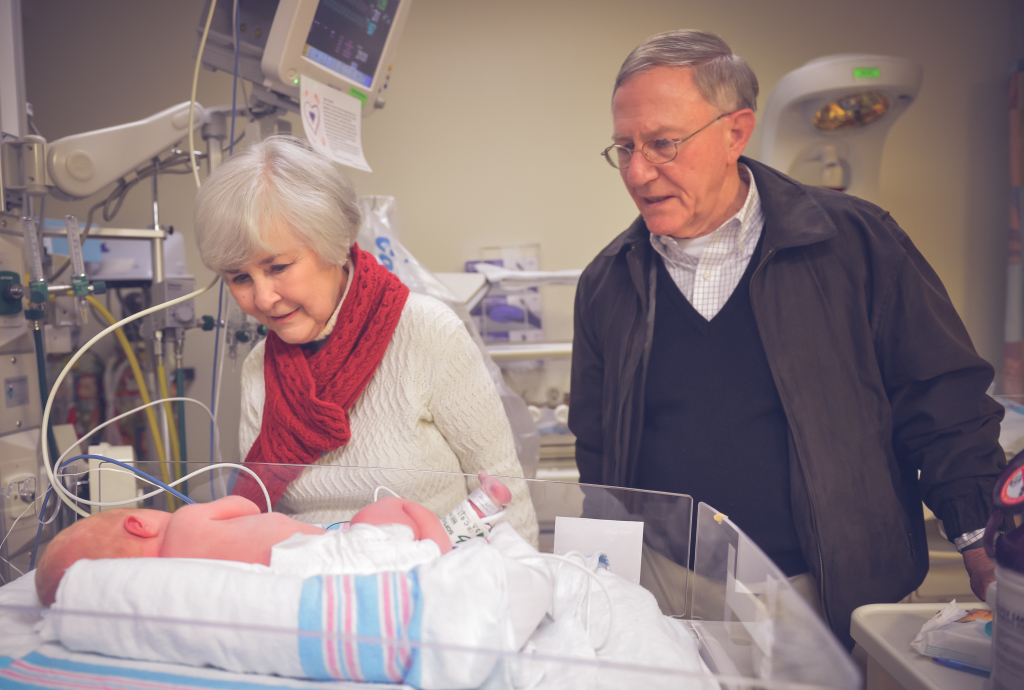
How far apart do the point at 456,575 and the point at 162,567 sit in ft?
0.91

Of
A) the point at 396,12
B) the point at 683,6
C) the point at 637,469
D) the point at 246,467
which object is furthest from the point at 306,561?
the point at 683,6

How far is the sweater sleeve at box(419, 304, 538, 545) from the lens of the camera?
1.18 m

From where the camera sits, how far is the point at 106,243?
2336 mm

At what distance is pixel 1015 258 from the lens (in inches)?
101

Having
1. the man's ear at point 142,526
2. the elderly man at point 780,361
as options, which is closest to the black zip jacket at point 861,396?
the elderly man at point 780,361

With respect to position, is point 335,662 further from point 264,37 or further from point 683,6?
point 683,6

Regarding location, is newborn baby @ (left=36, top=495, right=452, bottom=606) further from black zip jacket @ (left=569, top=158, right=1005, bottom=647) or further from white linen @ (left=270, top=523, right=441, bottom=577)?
black zip jacket @ (left=569, top=158, right=1005, bottom=647)

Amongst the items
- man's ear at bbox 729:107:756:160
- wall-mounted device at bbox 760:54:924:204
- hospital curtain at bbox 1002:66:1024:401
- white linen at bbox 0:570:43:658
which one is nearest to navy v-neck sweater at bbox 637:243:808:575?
man's ear at bbox 729:107:756:160

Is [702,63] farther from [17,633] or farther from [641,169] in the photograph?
[17,633]

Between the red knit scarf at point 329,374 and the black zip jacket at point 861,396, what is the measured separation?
50cm

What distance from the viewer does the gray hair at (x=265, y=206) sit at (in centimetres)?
109

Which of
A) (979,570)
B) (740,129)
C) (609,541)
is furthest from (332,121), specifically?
(979,570)

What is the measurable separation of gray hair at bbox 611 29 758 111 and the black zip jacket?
210 mm

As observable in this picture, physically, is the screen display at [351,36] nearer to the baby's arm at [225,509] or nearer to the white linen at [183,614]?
the baby's arm at [225,509]
